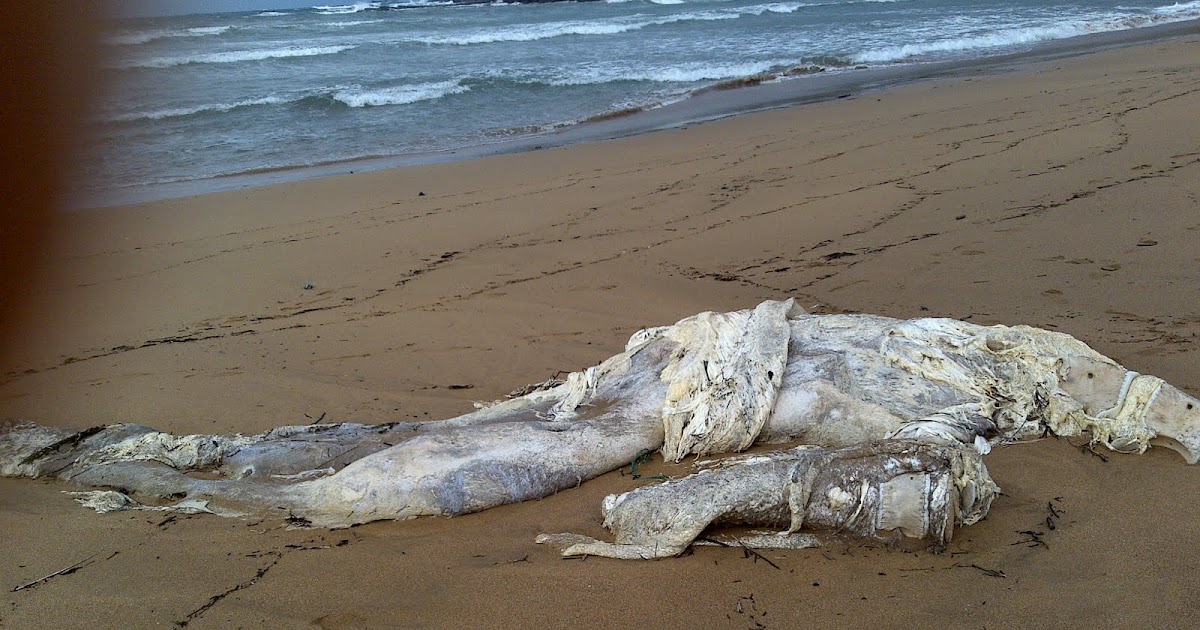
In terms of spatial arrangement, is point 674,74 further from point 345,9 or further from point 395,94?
point 345,9

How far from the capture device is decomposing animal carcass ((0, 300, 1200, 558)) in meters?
2.71

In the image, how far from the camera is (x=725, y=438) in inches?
130

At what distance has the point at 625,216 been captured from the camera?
7.77 metres

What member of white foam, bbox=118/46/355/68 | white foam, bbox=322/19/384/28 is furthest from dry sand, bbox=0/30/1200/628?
white foam, bbox=322/19/384/28

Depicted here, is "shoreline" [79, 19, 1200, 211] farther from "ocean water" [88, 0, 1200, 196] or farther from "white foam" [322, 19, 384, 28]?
"white foam" [322, 19, 384, 28]

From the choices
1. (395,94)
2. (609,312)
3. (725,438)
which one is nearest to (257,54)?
(395,94)

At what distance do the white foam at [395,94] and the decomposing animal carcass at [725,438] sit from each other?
44.9 feet

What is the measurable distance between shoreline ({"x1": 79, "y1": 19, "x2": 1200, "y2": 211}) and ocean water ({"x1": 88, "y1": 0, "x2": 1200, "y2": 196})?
331 millimetres

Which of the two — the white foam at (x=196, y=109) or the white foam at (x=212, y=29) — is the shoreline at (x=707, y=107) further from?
the white foam at (x=212, y=29)

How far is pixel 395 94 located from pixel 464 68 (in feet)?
13.7

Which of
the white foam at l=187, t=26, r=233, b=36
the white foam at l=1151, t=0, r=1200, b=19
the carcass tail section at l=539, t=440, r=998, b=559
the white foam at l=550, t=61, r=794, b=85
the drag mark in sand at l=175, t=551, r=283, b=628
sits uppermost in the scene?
the white foam at l=187, t=26, r=233, b=36

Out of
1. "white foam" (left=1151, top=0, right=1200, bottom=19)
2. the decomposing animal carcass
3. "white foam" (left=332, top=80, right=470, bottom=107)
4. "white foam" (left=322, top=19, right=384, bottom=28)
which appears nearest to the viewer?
the decomposing animal carcass

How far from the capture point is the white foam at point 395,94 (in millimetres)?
16348

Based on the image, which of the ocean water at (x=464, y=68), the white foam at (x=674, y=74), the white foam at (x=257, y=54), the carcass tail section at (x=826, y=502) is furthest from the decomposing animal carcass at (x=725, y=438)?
the white foam at (x=257, y=54)
